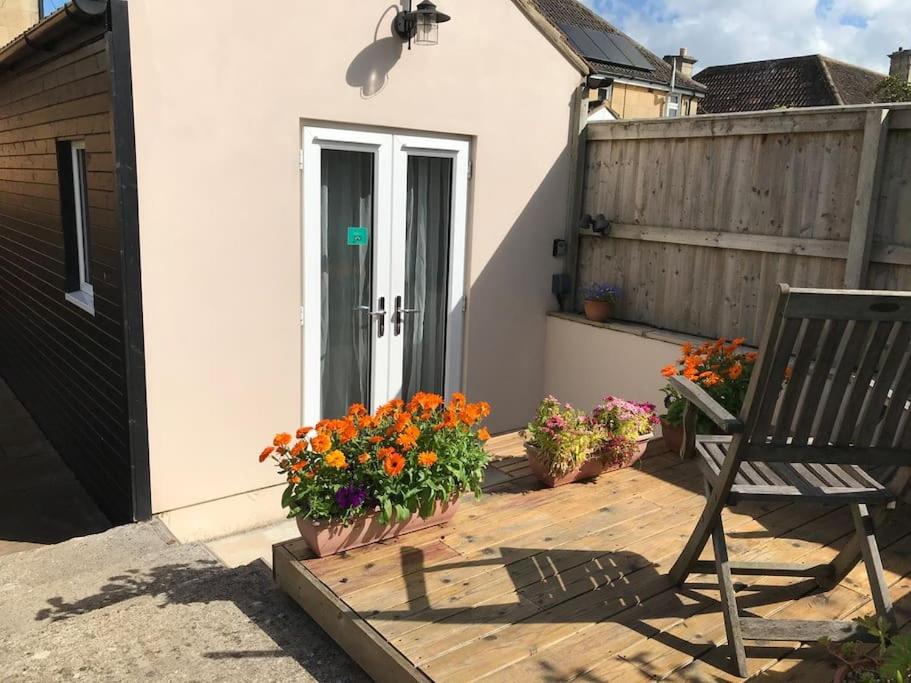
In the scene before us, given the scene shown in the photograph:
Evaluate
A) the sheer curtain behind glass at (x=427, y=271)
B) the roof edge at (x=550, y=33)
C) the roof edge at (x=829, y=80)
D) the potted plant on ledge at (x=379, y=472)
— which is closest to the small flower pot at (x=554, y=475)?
A: the potted plant on ledge at (x=379, y=472)

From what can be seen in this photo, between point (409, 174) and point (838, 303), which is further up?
point (409, 174)

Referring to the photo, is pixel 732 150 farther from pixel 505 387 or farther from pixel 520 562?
pixel 520 562

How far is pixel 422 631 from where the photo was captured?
101 inches

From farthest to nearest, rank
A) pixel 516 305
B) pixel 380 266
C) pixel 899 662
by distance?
pixel 516 305 → pixel 380 266 → pixel 899 662

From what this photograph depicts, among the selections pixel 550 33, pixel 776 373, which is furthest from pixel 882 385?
pixel 550 33

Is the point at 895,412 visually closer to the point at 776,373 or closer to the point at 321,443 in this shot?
the point at 776,373

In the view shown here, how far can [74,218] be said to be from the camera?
5.44 m

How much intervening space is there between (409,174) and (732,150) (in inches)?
83.4

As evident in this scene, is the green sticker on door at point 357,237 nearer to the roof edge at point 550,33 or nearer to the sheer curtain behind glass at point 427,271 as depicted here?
the sheer curtain behind glass at point 427,271

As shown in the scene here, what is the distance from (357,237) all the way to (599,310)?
1.92 m

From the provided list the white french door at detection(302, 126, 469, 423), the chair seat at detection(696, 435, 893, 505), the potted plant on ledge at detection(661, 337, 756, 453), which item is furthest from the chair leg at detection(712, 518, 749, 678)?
the white french door at detection(302, 126, 469, 423)

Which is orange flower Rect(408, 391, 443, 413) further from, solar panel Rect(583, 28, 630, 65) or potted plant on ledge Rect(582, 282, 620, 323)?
solar panel Rect(583, 28, 630, 65)

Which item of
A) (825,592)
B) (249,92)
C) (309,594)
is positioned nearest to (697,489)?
(825,592)

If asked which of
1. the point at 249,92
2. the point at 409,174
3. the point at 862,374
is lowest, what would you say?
the point at 862,374
